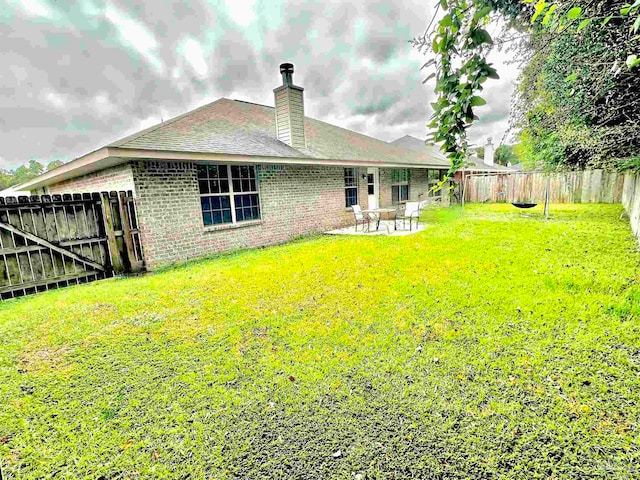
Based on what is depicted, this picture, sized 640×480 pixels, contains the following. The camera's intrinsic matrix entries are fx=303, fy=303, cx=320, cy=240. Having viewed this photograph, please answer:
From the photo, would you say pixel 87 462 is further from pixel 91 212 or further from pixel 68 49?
pixel 91 212

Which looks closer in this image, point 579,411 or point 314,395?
point 579,411

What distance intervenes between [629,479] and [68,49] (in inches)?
247

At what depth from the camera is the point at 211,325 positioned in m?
4.15

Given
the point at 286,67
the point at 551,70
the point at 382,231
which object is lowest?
the point at 382,231

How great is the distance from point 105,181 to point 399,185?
12691mm

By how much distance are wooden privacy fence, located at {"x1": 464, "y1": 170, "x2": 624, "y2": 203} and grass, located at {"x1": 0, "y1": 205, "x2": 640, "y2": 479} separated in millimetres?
13009

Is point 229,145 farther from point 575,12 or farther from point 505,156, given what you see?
point 505,156

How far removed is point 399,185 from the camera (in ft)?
52.3

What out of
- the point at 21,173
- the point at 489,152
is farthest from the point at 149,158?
the point at 21,173

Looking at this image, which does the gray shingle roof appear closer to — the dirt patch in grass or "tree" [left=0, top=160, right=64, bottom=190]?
the dirt patch in grass

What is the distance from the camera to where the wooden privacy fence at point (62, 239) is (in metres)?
4.55

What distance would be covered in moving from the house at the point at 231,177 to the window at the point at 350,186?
42mm

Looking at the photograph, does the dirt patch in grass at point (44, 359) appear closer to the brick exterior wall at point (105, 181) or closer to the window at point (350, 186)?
the brick exterior wall at point (105, 181)

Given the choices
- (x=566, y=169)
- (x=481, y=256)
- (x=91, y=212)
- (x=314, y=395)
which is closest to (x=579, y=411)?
(x=314, y=395)
